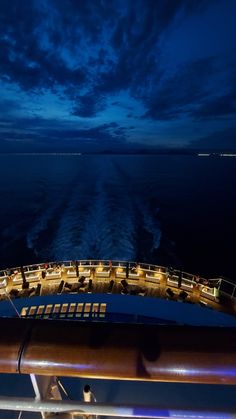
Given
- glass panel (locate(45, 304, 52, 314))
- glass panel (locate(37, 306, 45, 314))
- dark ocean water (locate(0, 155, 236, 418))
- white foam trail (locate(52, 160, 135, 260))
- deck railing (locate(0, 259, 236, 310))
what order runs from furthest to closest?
dark ocean water (locate(0, 155, 236, 418))
white foam trail (locate(52, 160, 135, 260))
deck railing (locate(0, 259, 236, 310))
glass panel (locate(37, 306, 45, 314))
glass panel (locate(45, 304, 52, 314))

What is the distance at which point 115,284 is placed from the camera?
470 inches

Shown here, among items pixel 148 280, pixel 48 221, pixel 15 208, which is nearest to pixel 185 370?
pixel 148 280

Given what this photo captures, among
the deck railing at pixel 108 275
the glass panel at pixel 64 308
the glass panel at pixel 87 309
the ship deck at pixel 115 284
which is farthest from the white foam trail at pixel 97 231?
the glass panel at pixel 64 308

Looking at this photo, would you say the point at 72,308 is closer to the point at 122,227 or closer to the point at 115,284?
the point at 115,284

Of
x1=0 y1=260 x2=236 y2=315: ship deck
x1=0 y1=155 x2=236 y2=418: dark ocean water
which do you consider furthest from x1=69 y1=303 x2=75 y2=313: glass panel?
x1=0 y1=155 x2=236 y2=418: dark ocean water

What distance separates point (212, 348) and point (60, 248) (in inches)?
1021

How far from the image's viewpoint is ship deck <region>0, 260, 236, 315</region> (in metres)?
11.2

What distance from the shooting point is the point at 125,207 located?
4044cm

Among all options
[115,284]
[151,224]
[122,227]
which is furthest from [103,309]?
[151,224]

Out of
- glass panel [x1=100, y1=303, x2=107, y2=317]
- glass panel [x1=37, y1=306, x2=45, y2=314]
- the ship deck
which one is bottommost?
the ship deck

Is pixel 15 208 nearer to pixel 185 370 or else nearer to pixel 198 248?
pixel 198 248

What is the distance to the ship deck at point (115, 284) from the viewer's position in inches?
439

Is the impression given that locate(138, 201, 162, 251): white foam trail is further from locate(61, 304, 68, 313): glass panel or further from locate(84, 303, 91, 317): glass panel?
locate(61, 304, 68, 313): glass panel

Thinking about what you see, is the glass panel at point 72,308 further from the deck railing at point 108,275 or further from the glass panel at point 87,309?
the deck railing at point 108,275
